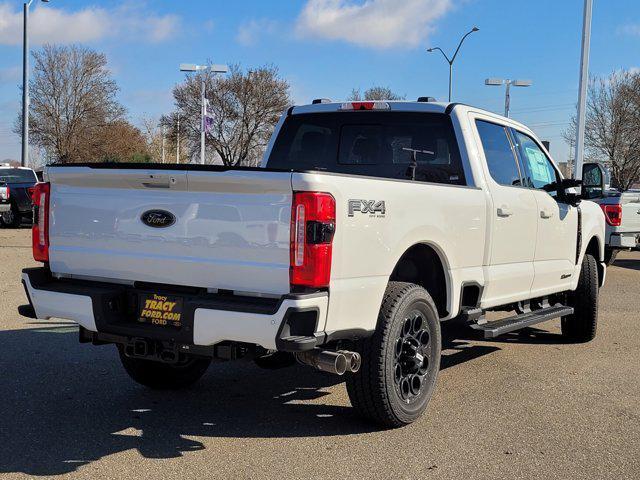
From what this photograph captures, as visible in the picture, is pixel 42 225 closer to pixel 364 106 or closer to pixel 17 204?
pixel 364 106

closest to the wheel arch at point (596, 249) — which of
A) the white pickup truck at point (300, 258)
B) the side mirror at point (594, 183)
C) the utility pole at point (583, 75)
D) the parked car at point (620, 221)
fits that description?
the side mirror at point (594, 183)

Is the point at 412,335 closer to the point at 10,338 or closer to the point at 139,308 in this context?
the point at 139,308

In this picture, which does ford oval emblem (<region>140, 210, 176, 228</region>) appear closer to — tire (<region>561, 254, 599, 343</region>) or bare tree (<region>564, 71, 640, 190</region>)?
tire (<region>561, 254, 599, 343</region>)

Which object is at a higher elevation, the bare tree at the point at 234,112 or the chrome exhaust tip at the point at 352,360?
the bare tree at the point at 234,112

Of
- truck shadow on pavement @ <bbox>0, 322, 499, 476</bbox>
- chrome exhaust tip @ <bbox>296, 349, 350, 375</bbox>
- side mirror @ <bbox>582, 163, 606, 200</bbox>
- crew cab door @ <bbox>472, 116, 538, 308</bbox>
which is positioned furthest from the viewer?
side mirror @ <bbox>582, 163, 606, 200</bbox>

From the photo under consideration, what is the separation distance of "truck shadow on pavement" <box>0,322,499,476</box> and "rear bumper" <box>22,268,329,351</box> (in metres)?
0.68

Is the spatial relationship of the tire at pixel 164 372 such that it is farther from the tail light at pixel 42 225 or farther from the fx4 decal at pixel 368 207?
the fx4 decal at pixel 368 207

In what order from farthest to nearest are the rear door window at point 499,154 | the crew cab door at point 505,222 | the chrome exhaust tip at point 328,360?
the rear door window at point 499,154 → the crew cab door at point 505,222 → the chrome exhaust tip at point 328,360

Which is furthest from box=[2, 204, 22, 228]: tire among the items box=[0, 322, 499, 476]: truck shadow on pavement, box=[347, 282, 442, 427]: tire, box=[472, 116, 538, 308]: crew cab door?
box=[347, 282, 442, 427]: tire

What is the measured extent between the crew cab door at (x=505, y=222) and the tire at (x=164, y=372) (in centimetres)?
224

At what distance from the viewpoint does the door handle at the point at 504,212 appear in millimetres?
5496

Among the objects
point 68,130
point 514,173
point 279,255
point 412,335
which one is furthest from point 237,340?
point 68,130

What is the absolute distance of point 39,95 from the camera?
151 ft

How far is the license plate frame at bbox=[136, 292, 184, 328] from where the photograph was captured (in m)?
4.00
